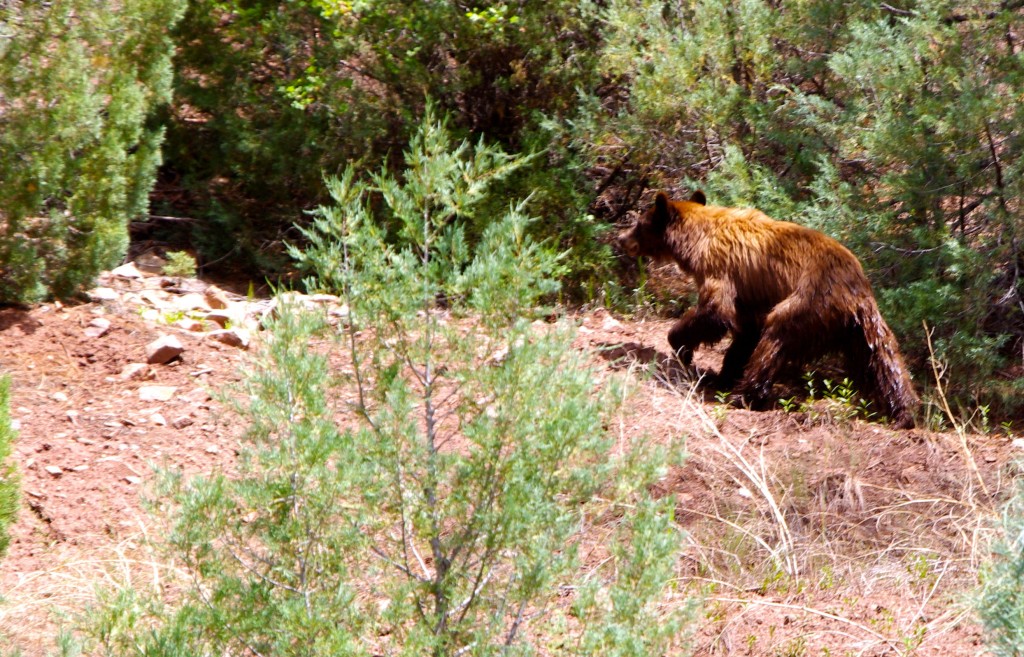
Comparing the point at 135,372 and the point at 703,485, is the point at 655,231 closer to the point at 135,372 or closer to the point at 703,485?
the point at 703,485

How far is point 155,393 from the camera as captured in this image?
8047 mm

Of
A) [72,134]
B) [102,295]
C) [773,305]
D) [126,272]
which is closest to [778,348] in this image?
[773,305]

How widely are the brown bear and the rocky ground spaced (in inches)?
12.7

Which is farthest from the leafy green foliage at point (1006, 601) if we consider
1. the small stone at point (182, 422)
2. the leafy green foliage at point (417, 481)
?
the small stone at point (182, 422)

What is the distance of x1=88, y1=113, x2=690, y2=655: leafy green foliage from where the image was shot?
4387 millimetres

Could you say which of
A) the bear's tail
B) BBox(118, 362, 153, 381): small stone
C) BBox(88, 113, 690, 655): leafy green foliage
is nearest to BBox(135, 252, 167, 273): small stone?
BBox(118, 362, 153, 381): small stone

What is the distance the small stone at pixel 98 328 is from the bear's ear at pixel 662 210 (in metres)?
4.32

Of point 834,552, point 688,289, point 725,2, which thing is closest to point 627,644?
point 834,552

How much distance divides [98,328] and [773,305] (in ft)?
16.3

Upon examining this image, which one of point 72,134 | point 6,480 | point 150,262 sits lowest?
point 150,262

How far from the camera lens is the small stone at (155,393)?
8.01 meters

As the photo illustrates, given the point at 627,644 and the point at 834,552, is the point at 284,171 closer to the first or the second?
the point at 834,552

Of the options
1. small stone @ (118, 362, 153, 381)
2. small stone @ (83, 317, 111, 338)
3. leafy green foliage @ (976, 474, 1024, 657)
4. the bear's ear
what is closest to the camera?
leafy green foliage @ (976, 474, 1024, 657)

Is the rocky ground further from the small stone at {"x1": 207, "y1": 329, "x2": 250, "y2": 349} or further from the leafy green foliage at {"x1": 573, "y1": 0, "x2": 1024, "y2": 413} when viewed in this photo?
the leafy green foliage at {"x1": 573, "y1": 0, "x2": 1024, "y2": 413}
